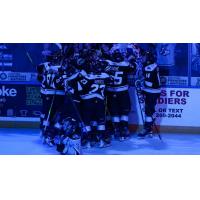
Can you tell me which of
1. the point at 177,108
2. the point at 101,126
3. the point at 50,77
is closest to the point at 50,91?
the point at 50,77

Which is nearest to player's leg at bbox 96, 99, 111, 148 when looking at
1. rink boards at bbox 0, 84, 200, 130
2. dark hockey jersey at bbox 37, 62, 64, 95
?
rink boards at bbox 0, 84, 200, 130

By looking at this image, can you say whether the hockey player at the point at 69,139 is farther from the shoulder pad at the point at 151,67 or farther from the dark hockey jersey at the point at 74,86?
the shoulder pad at the point at 151,67

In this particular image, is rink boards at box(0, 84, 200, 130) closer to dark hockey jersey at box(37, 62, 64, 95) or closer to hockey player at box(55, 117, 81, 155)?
dark hockey jersey at box(37, 62, 64, 95)

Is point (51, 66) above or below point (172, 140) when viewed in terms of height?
above

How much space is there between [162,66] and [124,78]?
0.33m

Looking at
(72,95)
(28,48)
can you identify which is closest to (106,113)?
(72,95)

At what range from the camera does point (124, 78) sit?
10.6ft

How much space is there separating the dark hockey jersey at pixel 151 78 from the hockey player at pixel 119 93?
0.12 m

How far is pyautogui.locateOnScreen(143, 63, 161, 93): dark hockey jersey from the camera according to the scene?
10.6 ft

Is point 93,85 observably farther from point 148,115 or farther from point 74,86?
point 148,115

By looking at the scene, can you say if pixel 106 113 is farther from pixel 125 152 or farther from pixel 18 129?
pixel 18 129

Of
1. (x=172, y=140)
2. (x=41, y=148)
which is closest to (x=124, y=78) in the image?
(x=172, y=140)

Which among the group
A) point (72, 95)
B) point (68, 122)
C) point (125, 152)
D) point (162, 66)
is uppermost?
point (162, 66)

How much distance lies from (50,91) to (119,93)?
0.57m
